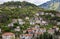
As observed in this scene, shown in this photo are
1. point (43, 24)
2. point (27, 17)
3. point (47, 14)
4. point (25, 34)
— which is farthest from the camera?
point (47, 14)

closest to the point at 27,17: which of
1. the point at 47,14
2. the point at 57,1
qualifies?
the point at 47,14

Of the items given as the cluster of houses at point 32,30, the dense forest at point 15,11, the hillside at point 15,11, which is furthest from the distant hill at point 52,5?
the cluster of houses at point 32,30

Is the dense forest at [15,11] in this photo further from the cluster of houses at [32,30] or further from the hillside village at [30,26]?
the cluster of houses at [32,30]

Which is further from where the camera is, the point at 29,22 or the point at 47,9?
the point at 47,9

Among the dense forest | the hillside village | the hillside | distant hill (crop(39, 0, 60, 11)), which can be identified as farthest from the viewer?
distant hill (crop(39, 0, 60, 11))

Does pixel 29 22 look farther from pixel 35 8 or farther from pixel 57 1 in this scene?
pixel 57 1

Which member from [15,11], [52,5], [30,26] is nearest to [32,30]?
[30,26]

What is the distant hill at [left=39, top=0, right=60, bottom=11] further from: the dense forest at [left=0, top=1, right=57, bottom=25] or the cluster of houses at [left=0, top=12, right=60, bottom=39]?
the cluster of houses at [left=0, top=12, right=60, bottom=39]

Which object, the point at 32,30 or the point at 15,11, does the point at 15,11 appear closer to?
the point at 15,11

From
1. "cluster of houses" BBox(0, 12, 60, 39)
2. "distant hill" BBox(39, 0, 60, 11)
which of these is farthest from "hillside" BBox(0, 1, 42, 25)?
"distant hill" BBox(39, 0, 60, 11)
